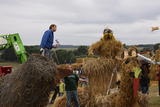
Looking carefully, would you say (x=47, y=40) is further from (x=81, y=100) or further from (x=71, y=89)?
(x=81, y=100)

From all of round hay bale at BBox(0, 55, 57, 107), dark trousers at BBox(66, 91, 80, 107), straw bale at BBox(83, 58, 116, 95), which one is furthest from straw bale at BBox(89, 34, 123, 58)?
round hay bale at BBox(0, 55, 57, 107)

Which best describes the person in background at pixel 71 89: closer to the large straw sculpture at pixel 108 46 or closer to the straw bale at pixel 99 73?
the straw bale at pixel 99 73

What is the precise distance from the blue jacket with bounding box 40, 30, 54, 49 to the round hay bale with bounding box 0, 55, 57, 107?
2.56m

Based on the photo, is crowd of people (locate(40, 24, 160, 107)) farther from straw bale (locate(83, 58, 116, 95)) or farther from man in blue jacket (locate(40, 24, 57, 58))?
straw bale (locate(83, 58, 116, 95))

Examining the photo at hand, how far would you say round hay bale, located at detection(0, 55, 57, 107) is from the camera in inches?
250

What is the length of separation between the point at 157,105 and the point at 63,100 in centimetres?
334

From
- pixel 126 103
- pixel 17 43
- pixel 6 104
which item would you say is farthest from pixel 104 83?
pixel 6 104

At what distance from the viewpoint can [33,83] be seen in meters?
6.37

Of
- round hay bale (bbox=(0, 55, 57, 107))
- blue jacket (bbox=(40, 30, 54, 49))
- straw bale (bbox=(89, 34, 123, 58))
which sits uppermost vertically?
blue jacket (bbox=(40, 30, 54, 49))

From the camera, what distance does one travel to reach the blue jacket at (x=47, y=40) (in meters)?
9.26

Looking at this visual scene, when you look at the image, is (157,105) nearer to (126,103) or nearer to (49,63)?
(126,103)

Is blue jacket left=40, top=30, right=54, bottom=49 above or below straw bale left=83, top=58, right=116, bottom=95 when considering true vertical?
above

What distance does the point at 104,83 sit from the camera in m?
12.3

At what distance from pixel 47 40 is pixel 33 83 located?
3051 millimetres
